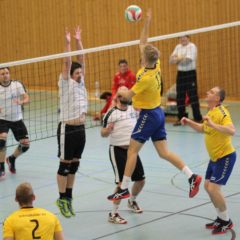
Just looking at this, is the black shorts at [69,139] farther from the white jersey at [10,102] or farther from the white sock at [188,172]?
the white jersey at [10,102]

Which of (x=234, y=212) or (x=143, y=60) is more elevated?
(x=143, y=60)

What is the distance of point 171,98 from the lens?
16266 millimetres

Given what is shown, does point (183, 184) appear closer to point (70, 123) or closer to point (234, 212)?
point (234, 212)

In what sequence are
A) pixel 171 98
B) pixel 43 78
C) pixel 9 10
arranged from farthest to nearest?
pixel 9 10 < pixel 43 78 < pixel 171 98

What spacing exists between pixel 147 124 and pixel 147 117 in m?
0.09

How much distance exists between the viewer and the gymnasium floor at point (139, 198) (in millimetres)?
8387

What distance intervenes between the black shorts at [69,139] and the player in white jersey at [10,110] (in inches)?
106

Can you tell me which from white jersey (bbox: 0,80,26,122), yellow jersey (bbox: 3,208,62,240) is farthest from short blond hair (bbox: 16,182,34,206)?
white jersey (bbox: 0,80,26,122)

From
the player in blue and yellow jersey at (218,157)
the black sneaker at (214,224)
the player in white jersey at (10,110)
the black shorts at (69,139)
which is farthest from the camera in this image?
the player in white jersey at (10,110)

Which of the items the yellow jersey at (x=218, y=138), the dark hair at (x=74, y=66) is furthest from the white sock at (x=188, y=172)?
the dark hair at (x=74, y=66)

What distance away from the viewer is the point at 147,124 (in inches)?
342

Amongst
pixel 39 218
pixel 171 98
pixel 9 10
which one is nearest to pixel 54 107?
pixel 171 98

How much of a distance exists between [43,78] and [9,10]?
9.75ft

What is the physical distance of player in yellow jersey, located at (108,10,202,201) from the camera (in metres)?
8.59
